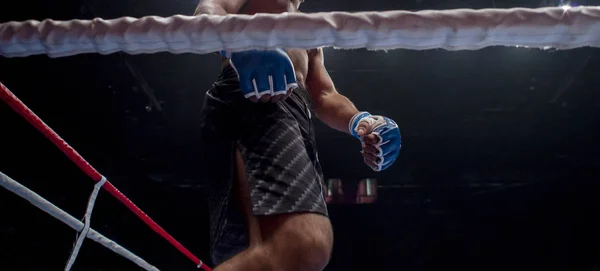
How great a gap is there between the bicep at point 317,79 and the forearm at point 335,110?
0.02 m

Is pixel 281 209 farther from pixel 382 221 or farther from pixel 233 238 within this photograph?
pixel 382 221

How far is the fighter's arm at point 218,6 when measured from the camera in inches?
34.9

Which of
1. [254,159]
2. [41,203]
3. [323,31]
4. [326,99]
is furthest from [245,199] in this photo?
[41,203]

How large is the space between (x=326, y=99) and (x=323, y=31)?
581 millimetres

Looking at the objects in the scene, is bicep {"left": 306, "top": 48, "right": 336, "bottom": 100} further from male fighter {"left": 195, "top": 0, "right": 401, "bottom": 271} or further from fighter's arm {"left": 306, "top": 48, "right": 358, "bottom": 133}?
male fighter {"left": 195, "top": 0, "right": 401, "bottom": 271}

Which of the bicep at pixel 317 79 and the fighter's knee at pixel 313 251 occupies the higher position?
the bicep at pixel 317 79

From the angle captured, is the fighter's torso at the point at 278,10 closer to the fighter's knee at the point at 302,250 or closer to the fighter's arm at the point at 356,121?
the fighter's arm at the point at 356,121

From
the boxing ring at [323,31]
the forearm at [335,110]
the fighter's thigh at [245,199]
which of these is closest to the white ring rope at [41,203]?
the boxing ring at [323,31]

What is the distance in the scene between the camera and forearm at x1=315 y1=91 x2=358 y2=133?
1.11 meters

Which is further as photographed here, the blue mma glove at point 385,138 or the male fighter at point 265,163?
the blue mma glove at point 385,138

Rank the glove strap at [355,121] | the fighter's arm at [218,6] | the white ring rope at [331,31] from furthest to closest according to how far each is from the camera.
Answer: the glove strap at [355,121] < the fighter's arm at [218,6] < the white ring rope at [331,31]

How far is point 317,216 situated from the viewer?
0.78m

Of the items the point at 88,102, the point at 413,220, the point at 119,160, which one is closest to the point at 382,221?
the point at 413,220

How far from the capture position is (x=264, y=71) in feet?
2.61
